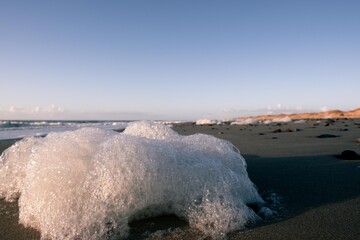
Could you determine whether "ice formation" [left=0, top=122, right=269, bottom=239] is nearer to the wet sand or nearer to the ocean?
the wet sand

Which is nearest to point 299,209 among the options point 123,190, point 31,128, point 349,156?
point 123,190

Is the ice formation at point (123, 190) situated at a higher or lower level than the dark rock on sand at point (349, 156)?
higher

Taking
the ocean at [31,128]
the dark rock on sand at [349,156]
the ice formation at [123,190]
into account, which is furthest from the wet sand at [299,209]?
the ocean at [31,128]

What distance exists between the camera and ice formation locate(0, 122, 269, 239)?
175 centimetres

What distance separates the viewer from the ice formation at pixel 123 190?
68.9 inches

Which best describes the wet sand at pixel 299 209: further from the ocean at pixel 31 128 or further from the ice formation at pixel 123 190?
the ocean at pixel 31 128

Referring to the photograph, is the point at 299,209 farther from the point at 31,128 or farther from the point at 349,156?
the point at 31,128

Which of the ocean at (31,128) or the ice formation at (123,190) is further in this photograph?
the ocean at (31,128)

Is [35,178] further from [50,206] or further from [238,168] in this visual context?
[238,168]

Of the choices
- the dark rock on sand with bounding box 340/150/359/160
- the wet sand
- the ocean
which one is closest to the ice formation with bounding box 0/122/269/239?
the wet sand

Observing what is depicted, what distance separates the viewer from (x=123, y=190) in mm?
1817

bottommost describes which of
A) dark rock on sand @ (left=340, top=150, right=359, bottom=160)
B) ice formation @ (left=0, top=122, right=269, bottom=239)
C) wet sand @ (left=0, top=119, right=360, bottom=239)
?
wet sand @ (left=0, top=119, right=360, bottom=239)

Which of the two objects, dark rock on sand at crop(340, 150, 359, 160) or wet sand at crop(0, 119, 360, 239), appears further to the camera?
dark rock on sand at crop(340, 150, 359, 160)

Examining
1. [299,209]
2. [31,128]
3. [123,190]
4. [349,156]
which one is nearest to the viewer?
[123,190]
